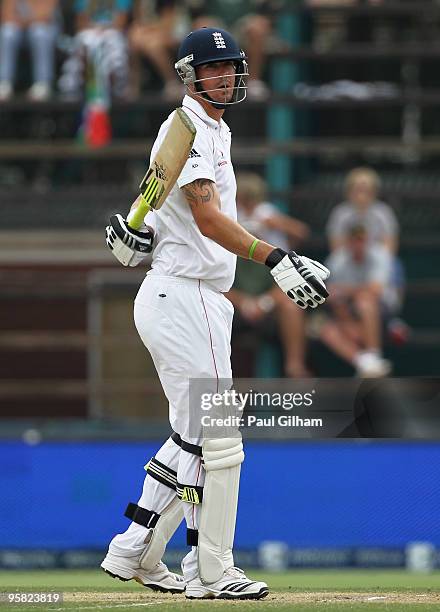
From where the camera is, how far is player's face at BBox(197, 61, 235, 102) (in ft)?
19.0

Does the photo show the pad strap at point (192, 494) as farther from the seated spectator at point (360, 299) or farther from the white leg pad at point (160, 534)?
the seated spectator at point (360, 299)

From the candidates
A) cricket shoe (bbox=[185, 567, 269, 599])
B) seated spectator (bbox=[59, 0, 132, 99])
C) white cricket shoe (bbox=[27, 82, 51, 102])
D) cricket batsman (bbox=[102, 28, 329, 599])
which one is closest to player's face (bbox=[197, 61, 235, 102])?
cricket batsman (bbox=[102, 28, 329, 599])

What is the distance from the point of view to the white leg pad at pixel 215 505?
18.4 ft

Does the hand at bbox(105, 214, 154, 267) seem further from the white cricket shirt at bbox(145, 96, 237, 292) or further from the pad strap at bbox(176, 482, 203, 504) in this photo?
the pad strap at bbox(176, 482, 203, 504)

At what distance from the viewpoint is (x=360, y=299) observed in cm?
1166

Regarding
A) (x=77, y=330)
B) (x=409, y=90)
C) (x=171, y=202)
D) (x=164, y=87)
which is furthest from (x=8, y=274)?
(x=171, y=202)

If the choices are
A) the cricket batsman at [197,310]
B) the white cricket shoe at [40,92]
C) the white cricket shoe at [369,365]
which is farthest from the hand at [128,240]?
the white cricket shoe at [40,92]

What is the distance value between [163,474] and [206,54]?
179 cm

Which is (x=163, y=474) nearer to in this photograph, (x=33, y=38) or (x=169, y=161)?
(x=169, y=161)

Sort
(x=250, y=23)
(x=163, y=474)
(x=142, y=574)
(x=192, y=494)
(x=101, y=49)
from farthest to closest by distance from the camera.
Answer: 1. (x=101, y=49)
2. (x=250, y=23)
3. (x=142, y=574)
4. (x=163, y=474)
5. (x=192, y=494)

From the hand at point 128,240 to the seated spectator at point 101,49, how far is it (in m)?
7.48

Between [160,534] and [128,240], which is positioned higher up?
[128,240]

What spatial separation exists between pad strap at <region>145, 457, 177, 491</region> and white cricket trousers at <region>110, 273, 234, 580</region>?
0.39 feet

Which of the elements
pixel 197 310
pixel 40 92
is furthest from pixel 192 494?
pixel 40 92
